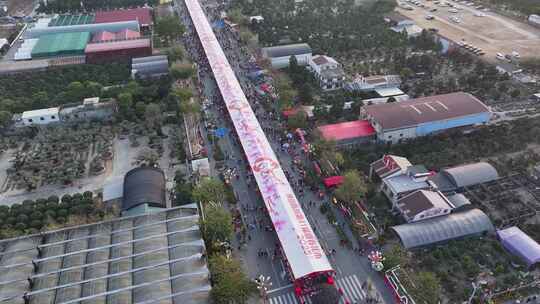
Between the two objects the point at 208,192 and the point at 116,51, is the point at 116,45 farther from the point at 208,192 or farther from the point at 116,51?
the point at 208,192

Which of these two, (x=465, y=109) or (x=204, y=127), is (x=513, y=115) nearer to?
(x=465, y=109)

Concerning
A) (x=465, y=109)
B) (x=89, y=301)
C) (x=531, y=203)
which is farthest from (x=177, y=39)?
(x=531, y=203)

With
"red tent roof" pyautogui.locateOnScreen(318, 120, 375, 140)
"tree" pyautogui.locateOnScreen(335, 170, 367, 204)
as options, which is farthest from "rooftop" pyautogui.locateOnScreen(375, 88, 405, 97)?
"tree" pyautogui.locateOnScreen(335, 170, 367, 204)

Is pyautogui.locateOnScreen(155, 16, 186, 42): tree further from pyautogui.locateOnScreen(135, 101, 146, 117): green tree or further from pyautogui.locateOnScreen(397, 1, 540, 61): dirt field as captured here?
pyautogui.locateOnScreen(397, 1, 540, 61): dirt field

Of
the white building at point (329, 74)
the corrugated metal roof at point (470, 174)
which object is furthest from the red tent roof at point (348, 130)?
the white building at point (329, 74)

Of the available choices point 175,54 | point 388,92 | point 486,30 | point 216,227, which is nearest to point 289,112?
point 388,92
